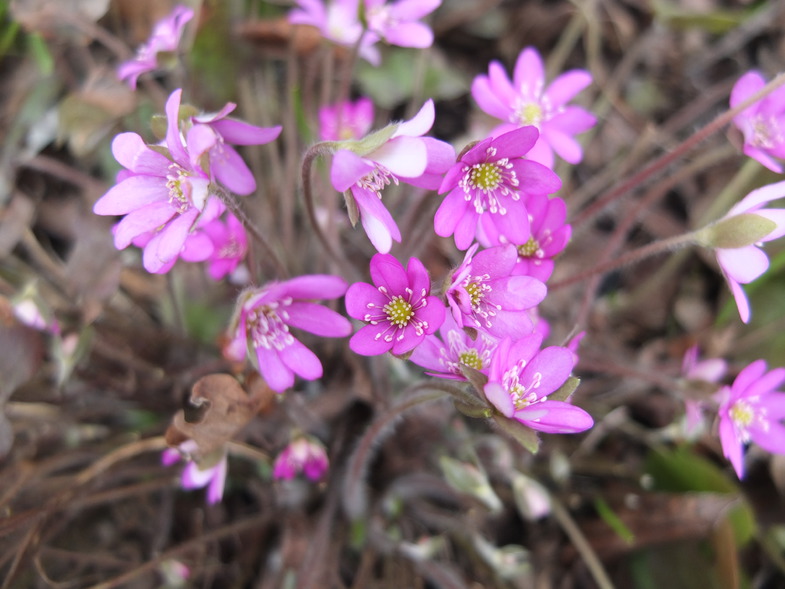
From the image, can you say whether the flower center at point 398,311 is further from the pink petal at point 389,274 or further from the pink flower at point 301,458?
the pink flower at point 301,458

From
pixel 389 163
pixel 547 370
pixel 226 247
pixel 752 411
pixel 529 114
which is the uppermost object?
pixel 389 163

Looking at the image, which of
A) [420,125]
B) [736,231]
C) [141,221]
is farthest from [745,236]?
[141,221]

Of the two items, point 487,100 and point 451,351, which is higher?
point 487,100

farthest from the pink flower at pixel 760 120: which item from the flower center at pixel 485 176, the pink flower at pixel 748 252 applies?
the flower center at pixel 485 176

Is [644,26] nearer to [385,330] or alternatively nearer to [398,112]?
[398,112]

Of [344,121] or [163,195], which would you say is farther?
[344,121]

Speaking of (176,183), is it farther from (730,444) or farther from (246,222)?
(730,444)
